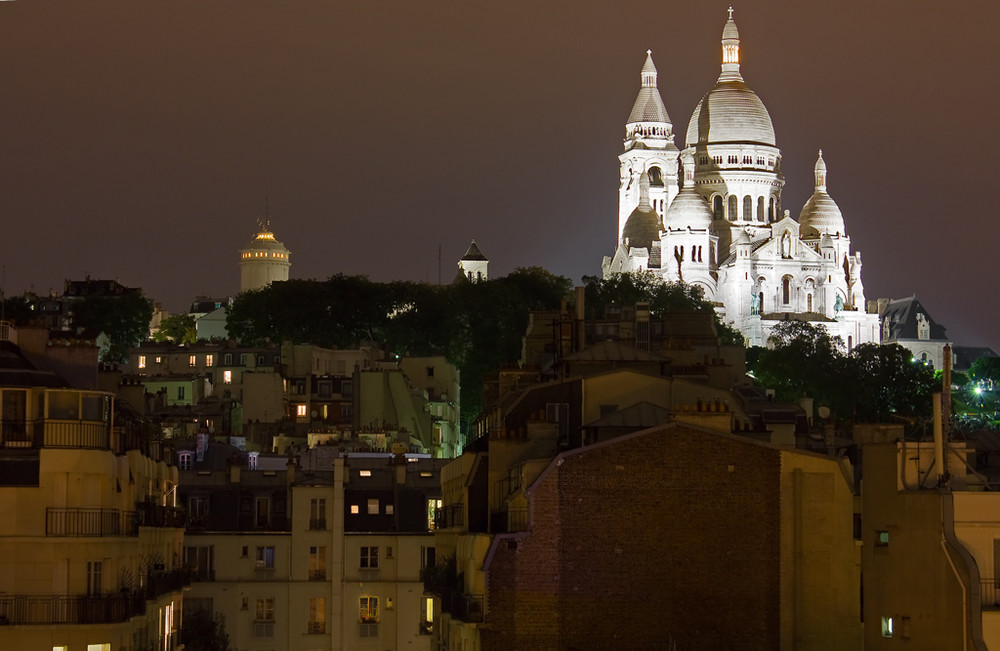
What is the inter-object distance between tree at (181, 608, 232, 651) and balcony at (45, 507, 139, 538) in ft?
69.8

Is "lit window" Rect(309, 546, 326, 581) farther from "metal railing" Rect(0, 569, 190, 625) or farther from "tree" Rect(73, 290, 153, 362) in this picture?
"tree" Rect(73, 290, 153, 362)

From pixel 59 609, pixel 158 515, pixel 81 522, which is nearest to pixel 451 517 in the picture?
pixel 158 515

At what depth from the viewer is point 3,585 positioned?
4866 cm

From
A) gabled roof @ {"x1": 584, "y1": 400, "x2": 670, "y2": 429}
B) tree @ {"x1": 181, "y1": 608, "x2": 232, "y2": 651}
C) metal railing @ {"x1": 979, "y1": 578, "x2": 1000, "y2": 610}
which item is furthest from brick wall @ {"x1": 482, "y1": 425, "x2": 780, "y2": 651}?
tree @ {"x1": 181, "y1": 608, "x2": 232, "y2": 651}

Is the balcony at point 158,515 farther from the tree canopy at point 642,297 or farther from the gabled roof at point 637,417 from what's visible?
the tree canopy at point 642,297

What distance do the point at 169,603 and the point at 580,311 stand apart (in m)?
19.5

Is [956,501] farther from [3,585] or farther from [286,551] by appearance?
[286,551]

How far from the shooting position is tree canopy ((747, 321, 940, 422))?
524 feet

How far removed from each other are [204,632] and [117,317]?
114 metres

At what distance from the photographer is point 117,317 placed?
186500mm

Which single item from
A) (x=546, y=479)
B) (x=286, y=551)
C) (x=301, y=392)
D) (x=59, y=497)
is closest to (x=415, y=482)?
(x=286, y=551)

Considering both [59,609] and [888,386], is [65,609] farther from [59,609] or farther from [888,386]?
[888,386]

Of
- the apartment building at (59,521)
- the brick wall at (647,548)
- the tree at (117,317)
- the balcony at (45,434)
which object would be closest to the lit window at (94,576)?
the apartment building at (59,521)

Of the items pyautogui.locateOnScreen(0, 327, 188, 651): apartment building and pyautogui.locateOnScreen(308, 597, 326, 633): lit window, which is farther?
pyautogui.locateOnScreen(308, 597, 326, 633): lit window
